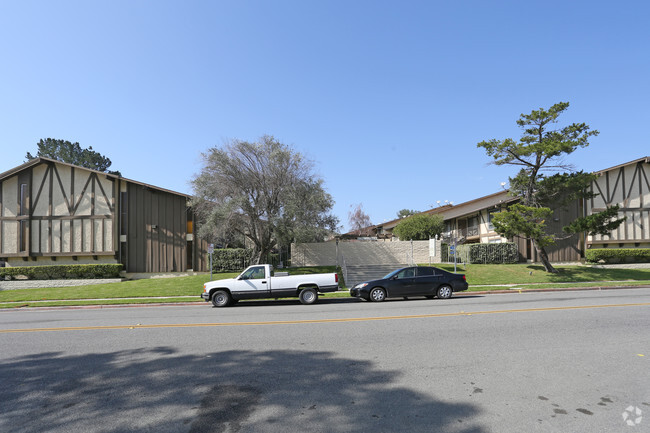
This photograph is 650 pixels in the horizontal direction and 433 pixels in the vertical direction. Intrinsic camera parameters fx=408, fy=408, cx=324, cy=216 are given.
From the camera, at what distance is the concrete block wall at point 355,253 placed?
2958 centimetres

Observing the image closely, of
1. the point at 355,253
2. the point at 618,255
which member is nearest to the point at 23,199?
the point at 355,253

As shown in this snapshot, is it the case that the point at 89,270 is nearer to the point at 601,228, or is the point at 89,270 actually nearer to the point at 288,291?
the point at 288,291

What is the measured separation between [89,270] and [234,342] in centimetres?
2481

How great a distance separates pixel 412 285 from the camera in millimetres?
15695

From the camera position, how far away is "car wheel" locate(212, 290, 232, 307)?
15015mm

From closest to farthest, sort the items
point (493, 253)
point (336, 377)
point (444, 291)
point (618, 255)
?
point (336, 377)
point (444, 291)
point (493, 253)
point (618, 255)

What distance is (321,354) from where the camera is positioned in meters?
6.66

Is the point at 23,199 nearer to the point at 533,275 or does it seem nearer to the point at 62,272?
the point at 62,272

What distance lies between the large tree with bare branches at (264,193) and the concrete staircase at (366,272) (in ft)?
10.7

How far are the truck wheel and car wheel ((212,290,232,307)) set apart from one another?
269 centimetres

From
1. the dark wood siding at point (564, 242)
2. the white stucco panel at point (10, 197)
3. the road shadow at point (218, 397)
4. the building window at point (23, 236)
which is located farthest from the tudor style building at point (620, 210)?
the white stucco panel at point (10, 197)

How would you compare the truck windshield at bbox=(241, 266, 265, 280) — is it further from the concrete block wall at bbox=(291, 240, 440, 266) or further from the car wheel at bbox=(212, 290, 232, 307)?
the concrete block wall at bbox=(291, 240, 440, 266)

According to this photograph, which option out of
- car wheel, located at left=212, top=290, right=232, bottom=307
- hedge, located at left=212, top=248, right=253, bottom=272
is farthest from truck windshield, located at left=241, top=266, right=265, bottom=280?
hedge, located at left=212, top=248, right=253, bottom=272

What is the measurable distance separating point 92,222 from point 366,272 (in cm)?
1975
